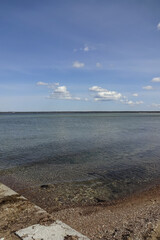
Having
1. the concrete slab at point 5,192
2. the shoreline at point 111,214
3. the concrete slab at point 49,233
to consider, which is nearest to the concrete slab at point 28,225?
the concrete slab at point 49,233

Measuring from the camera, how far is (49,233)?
5488 mm

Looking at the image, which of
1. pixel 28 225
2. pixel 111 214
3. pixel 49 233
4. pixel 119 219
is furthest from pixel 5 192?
pixel 119 219

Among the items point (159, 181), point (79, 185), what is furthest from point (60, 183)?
point (159, 181)

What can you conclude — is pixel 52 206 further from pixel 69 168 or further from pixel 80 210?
pixel 69 168

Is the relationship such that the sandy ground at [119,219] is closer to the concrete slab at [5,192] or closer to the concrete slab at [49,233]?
the concrete slab at [49,233]

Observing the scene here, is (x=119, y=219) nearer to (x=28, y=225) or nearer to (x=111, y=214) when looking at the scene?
(x=111, y=214)

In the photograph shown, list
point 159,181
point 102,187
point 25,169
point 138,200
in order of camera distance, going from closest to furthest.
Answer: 1. point 138,200
2. point 102,187
3. point 159,181
4. point 25,169

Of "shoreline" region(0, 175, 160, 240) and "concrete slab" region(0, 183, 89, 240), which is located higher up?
"concrete slab" region(0, 183, 89, 240)

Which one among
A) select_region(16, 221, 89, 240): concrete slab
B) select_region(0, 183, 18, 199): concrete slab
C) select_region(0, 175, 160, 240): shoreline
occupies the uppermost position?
select_region(16, 221, 89, 240): concrete slab

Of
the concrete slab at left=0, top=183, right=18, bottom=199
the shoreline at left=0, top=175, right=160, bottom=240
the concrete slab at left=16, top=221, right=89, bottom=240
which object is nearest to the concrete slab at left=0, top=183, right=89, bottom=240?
the concrete slab at left=16, top=221, right=89, bottom=240

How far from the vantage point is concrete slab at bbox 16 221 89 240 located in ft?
17.4

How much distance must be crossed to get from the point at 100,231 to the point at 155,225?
2.05 meters

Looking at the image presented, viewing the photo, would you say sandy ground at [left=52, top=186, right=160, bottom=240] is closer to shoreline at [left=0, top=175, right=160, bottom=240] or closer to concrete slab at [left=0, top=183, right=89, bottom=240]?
shoreline at [left=0, top=175, right=160, bottom=240]

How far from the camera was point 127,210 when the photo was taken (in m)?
8.02
